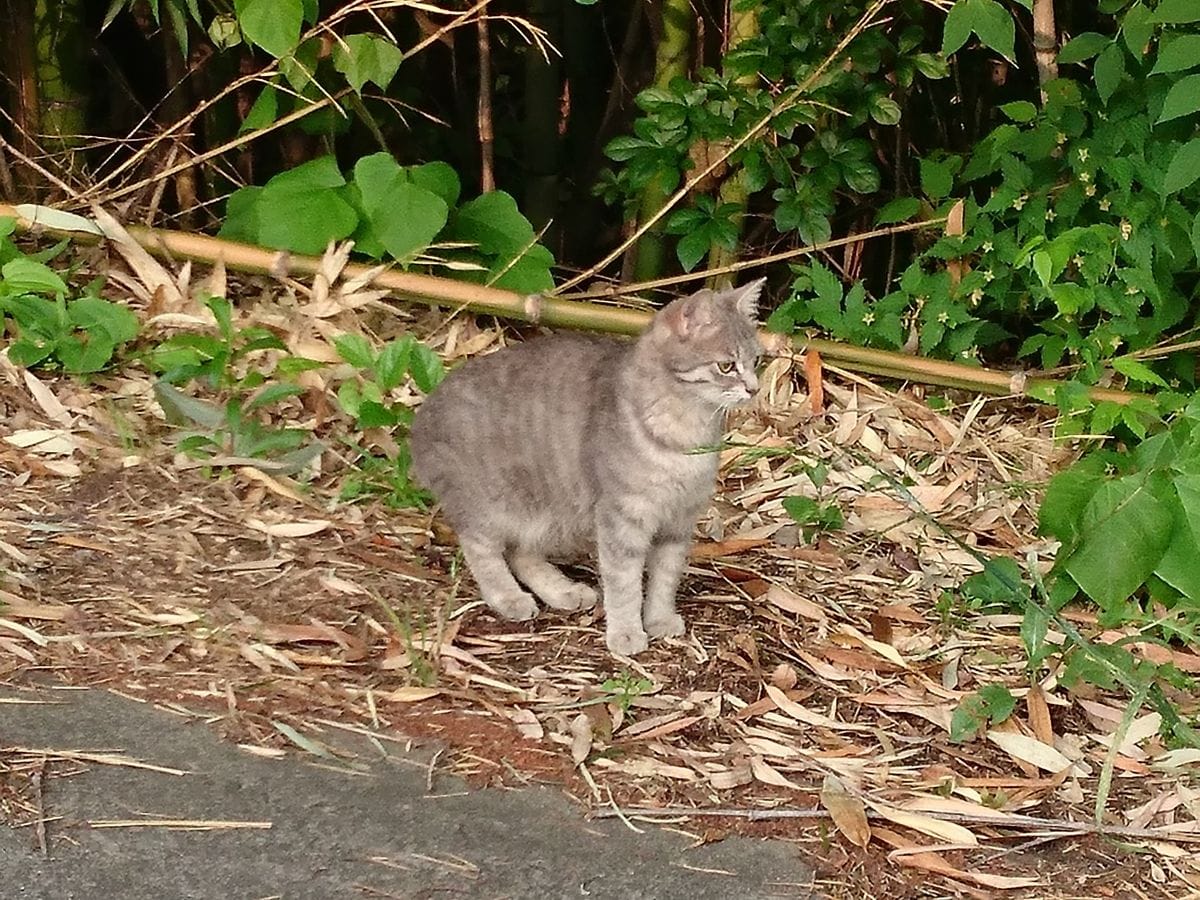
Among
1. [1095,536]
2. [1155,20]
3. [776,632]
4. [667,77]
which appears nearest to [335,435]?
[776,632]

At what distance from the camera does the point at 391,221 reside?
3469mm

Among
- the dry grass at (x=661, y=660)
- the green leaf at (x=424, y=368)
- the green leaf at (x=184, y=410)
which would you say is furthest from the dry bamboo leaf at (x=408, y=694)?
the green leaf at (x=184, y=410)

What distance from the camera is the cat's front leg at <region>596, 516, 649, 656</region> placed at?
255cm

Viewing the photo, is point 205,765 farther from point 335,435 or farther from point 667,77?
point 667,77

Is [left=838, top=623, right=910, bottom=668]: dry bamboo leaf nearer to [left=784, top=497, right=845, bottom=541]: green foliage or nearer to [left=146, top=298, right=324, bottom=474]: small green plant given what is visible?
[left=784, top=497, right=845, bottom=541]: green foliage

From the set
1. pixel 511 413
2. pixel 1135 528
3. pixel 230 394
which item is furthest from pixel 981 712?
pixel 230 394

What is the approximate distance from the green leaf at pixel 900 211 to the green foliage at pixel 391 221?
861mm

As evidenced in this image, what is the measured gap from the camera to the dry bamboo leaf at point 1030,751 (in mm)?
2275

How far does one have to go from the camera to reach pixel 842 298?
3756 mm

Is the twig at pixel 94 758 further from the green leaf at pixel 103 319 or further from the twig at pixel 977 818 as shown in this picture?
the green leaf at pixel 103 319

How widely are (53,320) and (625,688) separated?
5.58 feet

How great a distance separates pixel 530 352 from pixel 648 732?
85 cm

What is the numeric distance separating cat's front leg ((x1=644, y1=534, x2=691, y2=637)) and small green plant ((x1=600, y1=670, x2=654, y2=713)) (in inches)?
8.0

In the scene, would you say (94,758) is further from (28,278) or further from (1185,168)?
(1185,168)
